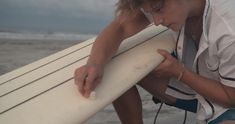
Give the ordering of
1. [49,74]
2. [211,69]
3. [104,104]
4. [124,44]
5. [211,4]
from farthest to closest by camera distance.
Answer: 1. [124,44]
2. [49,74]
3. [211,69]
4. [211,4]
5. [104,104]

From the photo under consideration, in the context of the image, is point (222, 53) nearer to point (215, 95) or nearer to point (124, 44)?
point (215, 95)

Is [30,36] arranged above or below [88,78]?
above

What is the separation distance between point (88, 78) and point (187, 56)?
0.54 metres

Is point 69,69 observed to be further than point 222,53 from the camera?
Yes

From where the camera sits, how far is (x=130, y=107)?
202 centimetres

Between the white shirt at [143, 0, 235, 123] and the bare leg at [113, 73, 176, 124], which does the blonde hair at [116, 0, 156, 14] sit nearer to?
the white shirt at [143, 0, 235, 123]

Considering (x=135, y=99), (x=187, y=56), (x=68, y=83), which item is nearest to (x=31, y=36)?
(x=135, y=99)

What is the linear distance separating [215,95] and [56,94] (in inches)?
24.4

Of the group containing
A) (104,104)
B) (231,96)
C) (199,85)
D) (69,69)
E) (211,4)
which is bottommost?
(231,96)

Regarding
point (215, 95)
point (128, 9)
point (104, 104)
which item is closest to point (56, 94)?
point (104, 104)

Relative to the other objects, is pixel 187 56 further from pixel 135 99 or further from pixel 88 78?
pixel 88 78

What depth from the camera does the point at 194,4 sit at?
Answer: 162 centimetres

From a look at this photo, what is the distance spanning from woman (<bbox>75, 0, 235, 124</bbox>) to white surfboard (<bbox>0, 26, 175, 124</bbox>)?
0.18ft

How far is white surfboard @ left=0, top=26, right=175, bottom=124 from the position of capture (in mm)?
1331
